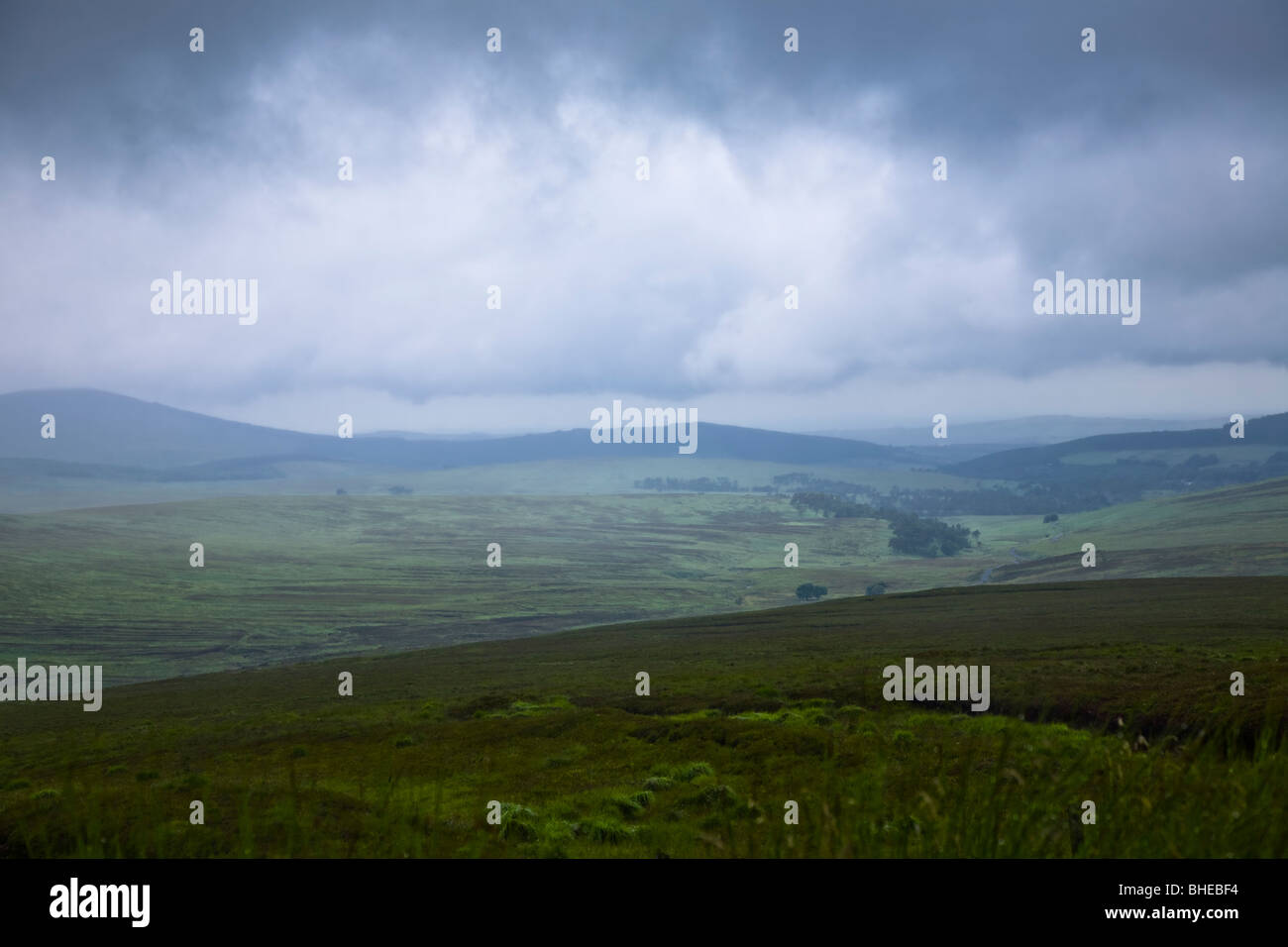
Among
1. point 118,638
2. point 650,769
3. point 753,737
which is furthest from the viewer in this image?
point 118,638

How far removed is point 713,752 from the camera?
28.6 meters

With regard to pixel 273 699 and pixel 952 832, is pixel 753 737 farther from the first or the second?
pixel 273 699

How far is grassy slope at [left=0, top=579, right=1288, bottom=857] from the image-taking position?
5.32 metres

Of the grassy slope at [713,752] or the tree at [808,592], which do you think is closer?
the grassy slope at [713,752]

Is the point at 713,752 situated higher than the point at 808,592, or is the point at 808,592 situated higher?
the point at 808,592

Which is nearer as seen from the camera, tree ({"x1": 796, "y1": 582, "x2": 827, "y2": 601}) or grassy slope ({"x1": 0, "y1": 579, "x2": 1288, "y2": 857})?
grassy slope ({"x1": 0, "y1": 579, "x2": 1288, "y2": 857})

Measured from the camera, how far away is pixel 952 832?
201 inches

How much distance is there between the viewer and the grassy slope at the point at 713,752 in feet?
17.5

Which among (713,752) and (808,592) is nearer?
(713,752)

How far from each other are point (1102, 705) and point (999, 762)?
3068cm

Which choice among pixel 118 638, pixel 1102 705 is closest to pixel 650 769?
pixel 1102 705
